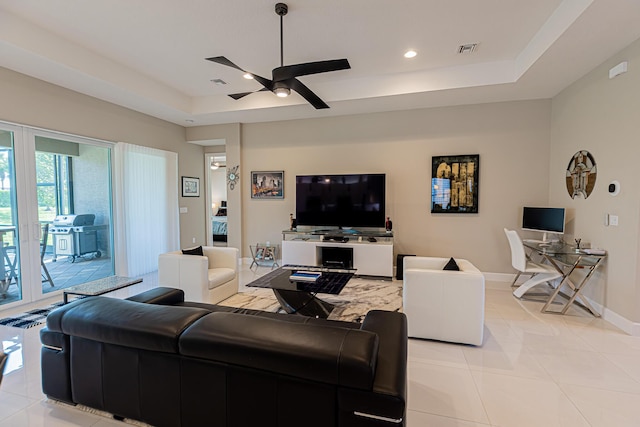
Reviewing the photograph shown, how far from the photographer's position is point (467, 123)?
493cm

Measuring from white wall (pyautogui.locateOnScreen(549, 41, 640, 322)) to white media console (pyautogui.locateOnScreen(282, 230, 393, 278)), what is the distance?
2.57 metres

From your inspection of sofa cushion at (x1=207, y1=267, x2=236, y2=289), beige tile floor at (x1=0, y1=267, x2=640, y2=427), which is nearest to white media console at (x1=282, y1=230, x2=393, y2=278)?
sofa cushion at (x1=207, y1=267, x2=236, y2=289)

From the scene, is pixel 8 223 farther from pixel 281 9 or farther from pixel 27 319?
pixel 281 9

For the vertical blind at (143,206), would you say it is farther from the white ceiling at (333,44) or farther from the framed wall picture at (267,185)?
the framed wall picture at (267,185)

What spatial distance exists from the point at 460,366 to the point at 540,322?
1.56 metres

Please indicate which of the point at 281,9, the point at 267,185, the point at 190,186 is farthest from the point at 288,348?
the point at 190,186

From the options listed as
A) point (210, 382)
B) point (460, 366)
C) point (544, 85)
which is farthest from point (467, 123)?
point (210, 382)

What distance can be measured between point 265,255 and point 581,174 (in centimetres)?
511

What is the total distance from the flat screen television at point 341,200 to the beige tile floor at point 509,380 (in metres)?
2.57

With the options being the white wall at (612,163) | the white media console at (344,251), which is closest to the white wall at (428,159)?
the white media console at (344,251)

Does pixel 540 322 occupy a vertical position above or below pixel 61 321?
below

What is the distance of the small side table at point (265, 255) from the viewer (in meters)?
5.93

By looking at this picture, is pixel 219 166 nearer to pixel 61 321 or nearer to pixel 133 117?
pixel 133 117

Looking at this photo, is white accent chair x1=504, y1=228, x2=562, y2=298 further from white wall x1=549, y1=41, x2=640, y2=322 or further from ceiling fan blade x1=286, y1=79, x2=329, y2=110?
ceiling fan blade x1=286, y1=79, x2=329, y2=110
